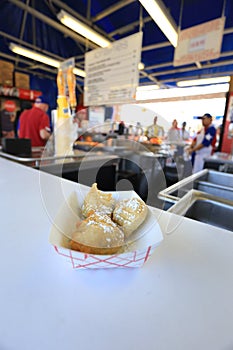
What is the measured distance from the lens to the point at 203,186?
4.28ft

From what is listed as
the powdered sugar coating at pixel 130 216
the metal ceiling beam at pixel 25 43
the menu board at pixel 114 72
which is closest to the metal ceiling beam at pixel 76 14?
the menu board at pixel 114 72

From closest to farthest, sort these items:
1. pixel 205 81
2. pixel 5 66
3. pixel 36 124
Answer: pixel 36 124
pixel 205 81
pixel 5 66

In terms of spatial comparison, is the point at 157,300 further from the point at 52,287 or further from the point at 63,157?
the point at 63,157

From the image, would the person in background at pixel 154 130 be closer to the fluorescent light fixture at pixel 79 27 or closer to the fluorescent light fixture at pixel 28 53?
the fluorescent light fixture at pixel 79 27

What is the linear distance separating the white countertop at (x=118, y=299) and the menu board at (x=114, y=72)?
1.61 m

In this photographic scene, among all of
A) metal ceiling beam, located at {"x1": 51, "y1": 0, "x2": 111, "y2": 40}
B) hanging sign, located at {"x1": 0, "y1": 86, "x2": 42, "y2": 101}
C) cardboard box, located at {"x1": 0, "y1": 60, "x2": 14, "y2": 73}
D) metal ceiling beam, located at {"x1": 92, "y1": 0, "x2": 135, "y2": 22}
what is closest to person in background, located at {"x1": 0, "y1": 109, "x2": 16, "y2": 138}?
hanging sign, located at {"x1": 0, "y1": 86, "x2": 42, "y2": 101}

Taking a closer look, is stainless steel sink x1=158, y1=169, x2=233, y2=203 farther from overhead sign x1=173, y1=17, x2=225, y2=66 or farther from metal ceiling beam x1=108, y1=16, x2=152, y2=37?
metal ceiling beam x1=108, y1=16, x2=152, y2=37

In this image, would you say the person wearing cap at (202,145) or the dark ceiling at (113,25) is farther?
the person wearing cap at (202,145)

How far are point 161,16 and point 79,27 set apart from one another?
113 centimetres

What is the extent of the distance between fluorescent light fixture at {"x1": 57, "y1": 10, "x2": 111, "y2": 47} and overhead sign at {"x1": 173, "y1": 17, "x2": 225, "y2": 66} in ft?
3.42

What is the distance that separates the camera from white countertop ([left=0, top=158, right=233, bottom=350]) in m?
0.24

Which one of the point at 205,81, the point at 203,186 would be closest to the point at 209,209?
the point at 203,186

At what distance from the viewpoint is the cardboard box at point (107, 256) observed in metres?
0.31

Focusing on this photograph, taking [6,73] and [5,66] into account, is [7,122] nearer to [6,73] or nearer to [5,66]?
[6,73]
